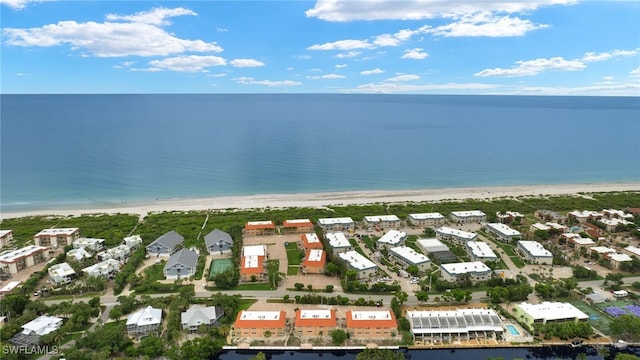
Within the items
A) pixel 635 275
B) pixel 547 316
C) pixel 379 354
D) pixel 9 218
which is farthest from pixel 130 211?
pixel 635 275

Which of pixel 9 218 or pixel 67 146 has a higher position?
pixel 67 146

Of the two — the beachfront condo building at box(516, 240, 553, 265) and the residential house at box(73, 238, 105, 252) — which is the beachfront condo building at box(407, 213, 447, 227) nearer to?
the beachfront condo building at box(516, 240, 553, 265)

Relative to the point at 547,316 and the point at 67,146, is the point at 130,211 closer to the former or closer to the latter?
the point at 547,316

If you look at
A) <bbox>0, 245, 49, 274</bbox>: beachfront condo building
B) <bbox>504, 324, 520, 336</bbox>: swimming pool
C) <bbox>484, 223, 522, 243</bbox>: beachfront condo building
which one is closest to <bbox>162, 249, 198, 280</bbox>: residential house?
<bbox>0, 245, 49, 274</bbox>: beachfront condo building

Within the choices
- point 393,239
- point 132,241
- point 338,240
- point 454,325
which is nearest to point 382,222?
point 393,239

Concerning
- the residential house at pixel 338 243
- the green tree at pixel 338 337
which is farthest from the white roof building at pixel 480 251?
the green tree at pixel 338 337

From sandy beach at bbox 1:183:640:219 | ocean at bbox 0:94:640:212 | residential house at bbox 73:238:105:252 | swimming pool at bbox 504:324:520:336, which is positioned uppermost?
ocean at bbox 0:94:640:212
